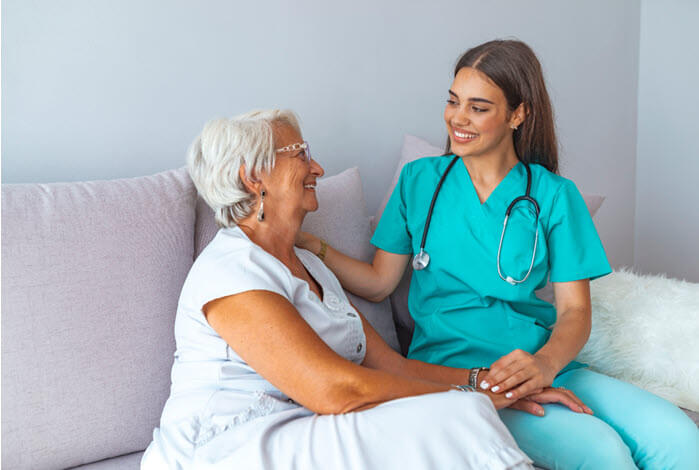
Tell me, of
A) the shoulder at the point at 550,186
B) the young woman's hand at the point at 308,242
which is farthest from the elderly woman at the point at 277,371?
the shoulder at the point at 550,186

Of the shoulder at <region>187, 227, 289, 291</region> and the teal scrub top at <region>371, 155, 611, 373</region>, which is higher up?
the shoulder at <region>187, 227, 289, 291</region>

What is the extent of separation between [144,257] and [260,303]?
0.35 meters

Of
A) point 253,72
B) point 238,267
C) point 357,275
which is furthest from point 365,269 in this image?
point 253,72

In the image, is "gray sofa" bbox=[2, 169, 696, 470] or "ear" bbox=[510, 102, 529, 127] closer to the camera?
"gray sofa" bbox=[2, 169, 696, 470]

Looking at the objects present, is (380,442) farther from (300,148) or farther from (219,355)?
(300,148)

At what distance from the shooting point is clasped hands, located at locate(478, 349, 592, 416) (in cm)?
134

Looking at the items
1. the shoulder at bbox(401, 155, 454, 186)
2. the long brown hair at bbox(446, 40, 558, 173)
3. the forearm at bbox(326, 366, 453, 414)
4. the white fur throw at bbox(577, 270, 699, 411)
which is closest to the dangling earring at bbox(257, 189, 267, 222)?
the forearm at bbox(326, 366, 453, 414)

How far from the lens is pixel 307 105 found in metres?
1.94

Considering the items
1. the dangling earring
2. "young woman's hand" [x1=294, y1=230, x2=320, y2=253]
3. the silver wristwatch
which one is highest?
the dangling earring

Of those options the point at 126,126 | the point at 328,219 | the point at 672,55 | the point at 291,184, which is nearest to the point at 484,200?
the point at 328,219

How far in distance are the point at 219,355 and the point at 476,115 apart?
798mm

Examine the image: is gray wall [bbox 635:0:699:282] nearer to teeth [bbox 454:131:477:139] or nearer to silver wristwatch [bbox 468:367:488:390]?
teeth [bbox 454:131:477:139]

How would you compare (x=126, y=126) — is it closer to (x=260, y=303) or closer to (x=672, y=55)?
(x=260, y=303)

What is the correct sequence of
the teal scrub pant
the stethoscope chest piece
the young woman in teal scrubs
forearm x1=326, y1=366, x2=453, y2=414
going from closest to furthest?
forearm x1=326, y1=366, x2=453, y2=414 < the teal scrub pant < the young woman in teal scrubs < the stethoscope chest piece
